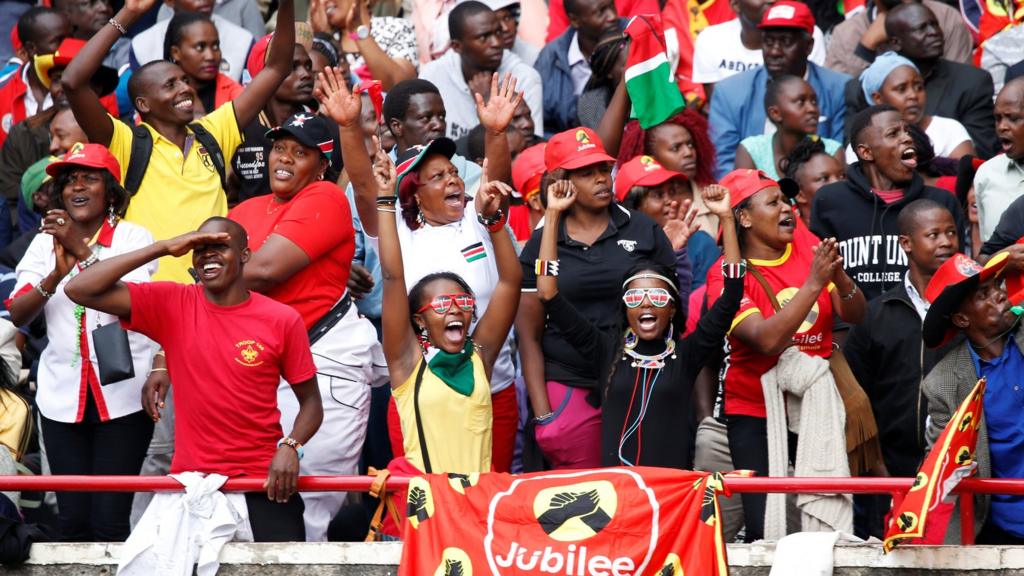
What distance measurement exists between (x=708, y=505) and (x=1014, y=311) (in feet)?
5.59

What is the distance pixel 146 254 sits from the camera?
7207 mm

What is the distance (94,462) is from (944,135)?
5.71m

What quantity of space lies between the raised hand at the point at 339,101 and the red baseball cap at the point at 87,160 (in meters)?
1.09

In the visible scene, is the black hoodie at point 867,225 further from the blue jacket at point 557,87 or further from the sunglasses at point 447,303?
the blue jacket at point 557,87

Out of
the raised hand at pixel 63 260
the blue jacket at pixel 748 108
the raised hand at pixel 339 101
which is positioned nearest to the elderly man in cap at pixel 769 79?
the blue jacket at pixel 748 108

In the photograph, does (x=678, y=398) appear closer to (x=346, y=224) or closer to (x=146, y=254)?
(x=346, y=224)

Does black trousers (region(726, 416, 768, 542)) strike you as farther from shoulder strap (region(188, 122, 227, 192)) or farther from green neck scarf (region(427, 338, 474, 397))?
shoulder strap (region(188, 122, 227, 192))

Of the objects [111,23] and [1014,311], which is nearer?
[1014,311]

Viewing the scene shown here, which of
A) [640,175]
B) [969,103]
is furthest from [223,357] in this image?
[969,103]

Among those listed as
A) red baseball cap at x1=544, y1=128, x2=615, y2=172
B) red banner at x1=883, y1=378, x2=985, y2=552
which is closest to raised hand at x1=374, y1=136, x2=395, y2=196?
red baseball cap at x1=544, y1=128, x2=615, y2=172

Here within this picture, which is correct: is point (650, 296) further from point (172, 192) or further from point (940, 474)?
point (172, 192)

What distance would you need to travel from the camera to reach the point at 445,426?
24.6ft

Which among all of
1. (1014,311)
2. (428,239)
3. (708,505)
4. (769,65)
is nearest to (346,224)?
(428,239)

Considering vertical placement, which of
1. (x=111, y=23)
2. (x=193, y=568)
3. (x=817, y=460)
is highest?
(x=111, y=23)
